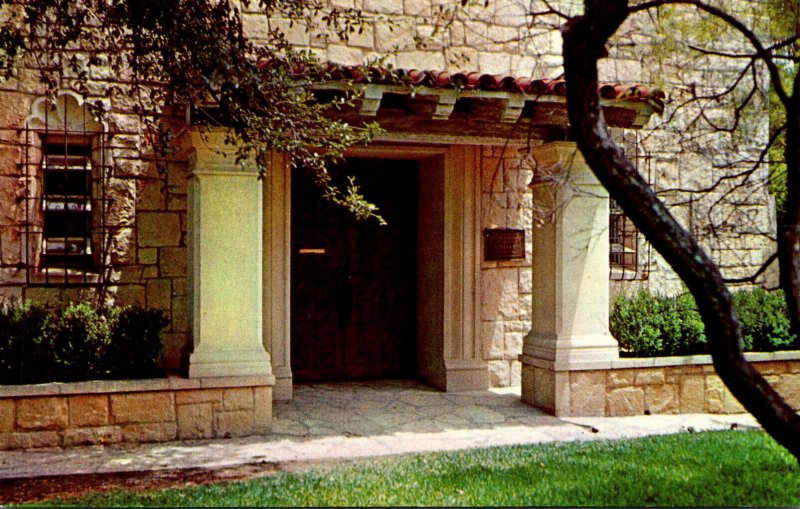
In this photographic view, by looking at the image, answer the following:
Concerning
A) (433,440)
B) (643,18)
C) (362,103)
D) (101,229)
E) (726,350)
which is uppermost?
(643,18)

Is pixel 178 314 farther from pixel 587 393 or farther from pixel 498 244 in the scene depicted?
pixel 587 393

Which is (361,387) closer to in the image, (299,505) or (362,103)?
(362,103)

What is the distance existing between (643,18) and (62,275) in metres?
6.78

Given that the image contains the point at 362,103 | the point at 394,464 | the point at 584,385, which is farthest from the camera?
the point at 584,385

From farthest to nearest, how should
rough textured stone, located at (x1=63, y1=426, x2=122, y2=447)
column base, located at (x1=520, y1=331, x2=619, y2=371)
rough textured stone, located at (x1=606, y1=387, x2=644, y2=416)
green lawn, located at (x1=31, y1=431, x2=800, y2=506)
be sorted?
1. rough textured stone, located at (x1=606, y1=387, x2=644, y2=416)
2. column base, located at (x1=520, y1=331, x2=619, y2=371)
3. rough textured stone, located at (x1=63, y1=426, x2=122, y2=447)
4. green lawn, located at (x1=31, y1=431, x2=800, y2=506)

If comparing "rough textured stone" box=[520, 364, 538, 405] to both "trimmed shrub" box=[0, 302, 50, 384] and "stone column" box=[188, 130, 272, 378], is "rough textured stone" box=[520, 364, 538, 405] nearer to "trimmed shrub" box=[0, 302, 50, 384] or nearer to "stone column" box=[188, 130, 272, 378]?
"stone column" box=[188, 130, 272, 378]

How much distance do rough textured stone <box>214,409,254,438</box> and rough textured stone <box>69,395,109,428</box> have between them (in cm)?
87

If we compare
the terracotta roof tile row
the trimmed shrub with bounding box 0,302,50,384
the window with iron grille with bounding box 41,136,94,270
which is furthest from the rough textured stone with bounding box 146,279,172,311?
the terracotta roof tile row

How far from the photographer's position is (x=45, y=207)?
7.80 meters

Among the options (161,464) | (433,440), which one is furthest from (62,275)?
(433,440)

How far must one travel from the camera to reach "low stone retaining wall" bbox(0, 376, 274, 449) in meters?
6.29

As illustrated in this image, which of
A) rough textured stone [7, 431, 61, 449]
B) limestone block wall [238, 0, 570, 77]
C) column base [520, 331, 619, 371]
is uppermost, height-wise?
limestone block wall [238, 0, 570, 77]

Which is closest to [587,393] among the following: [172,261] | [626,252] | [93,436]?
[626,252]

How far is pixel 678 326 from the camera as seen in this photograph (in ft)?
26.6
